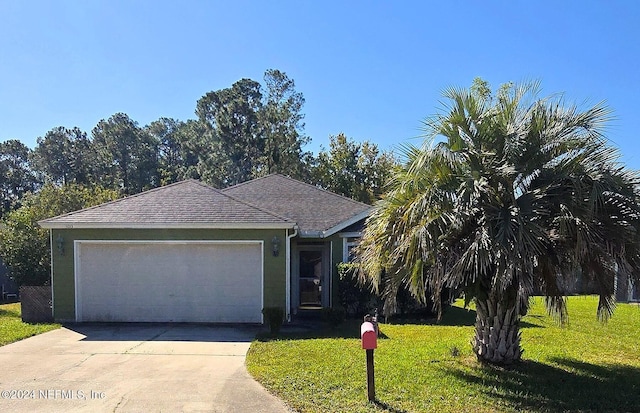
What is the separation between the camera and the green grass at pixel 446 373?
569 centimetres

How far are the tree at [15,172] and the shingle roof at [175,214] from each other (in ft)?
144

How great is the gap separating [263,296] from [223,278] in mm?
1163

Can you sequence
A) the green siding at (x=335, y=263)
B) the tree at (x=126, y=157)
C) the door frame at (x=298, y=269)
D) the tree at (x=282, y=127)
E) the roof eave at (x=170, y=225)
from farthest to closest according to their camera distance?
the tree at (x=126, y=157) < the tree at (x=282, y=127) < the door frame at (x=298, y=269) < the green siding at (x=335, y=263) < the roof eave at (x=170, y=225)

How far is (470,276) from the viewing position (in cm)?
649

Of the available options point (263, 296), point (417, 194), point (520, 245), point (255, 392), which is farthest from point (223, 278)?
point (520, 245)

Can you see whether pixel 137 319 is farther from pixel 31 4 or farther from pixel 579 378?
pixel 579 378

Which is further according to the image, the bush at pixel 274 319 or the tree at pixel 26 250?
the tree at pixel 26 250

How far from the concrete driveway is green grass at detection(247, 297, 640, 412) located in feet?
1.77

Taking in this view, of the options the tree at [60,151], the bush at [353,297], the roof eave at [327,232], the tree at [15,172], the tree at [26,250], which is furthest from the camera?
the tree at [15,172]

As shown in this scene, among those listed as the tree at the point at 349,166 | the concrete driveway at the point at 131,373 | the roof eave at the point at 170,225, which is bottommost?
the concrete driveway at the point at 131,373

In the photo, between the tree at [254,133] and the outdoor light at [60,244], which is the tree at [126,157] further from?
the outdoor light at [60,244]

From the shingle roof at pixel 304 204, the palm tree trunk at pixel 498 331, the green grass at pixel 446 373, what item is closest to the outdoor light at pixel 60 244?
the green grass at pixel 446 373

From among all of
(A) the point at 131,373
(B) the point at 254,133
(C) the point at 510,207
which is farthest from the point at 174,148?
(C) the point at 510,207

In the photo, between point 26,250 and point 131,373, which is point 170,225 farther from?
point 26,250
